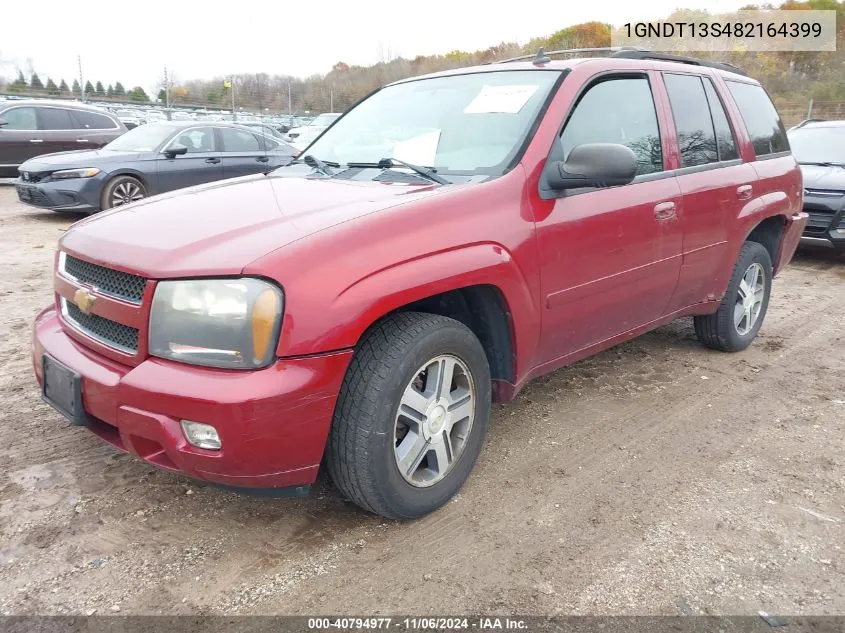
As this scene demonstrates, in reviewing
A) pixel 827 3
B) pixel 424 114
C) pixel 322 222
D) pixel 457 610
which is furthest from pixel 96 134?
pixel 827 3

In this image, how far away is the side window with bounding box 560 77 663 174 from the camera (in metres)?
3.17

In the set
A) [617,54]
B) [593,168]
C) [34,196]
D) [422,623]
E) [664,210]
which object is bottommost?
[422,623]

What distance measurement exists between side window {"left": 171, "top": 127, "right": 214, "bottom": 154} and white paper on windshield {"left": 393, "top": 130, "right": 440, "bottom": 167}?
751cm

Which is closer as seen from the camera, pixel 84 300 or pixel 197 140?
pixel 84 300

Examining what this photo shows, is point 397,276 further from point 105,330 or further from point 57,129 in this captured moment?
point 57,129

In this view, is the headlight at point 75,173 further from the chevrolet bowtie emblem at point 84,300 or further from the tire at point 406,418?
the tire at point 406,418

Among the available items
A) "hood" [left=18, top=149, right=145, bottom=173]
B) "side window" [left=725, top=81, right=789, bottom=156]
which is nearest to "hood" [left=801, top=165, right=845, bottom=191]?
"side window" [left=725, top=81, right=789, bottom=156]

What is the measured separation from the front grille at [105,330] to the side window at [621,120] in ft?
6.55

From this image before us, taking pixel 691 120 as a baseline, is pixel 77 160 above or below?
below

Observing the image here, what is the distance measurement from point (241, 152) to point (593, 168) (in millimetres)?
8473

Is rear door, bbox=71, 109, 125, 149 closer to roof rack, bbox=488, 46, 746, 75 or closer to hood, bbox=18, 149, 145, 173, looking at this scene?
hood, bbox=18, 149, 145, 173

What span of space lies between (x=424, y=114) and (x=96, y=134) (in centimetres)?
1129

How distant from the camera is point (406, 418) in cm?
249

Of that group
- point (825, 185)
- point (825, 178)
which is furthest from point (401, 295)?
point (825, 178)
